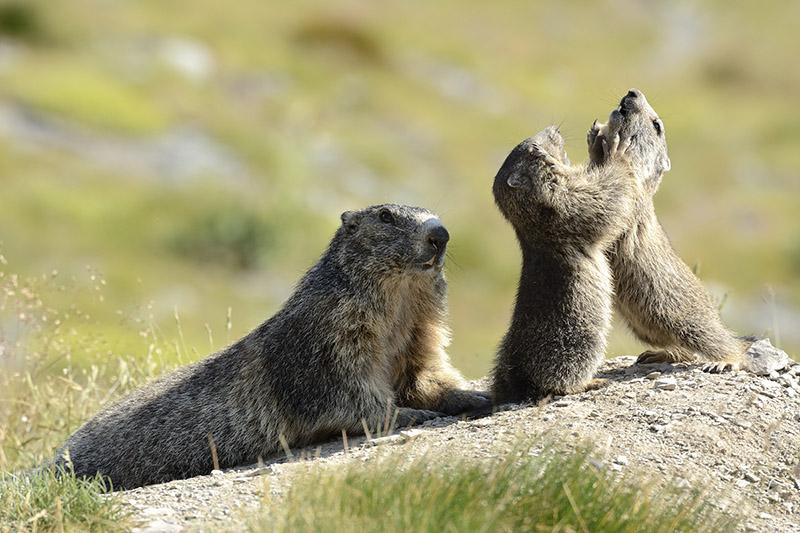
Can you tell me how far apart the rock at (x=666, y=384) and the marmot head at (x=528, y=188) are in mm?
1373

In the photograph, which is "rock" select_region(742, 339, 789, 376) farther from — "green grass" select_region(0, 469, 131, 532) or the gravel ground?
"green grass" select_region(0, 469, 131, 532)

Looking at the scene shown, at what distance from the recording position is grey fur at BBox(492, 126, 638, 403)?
8055 millimetres

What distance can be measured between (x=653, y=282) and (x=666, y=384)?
0.77m

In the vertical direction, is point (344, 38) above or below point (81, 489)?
above

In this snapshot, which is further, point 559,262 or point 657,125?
point 657,125

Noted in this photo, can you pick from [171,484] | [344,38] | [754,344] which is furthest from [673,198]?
[171,484]

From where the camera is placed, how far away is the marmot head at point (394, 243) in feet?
27.3

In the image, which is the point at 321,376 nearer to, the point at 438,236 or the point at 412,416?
the point at 412,416

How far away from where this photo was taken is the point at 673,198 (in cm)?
3947

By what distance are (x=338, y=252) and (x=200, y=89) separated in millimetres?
28999

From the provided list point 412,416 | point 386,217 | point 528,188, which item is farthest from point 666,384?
point 386,217

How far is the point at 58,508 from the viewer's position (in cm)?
635

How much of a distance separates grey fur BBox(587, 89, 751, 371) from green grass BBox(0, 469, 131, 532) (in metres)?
4.07

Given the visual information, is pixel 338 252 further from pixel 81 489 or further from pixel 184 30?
pixel 184 30
